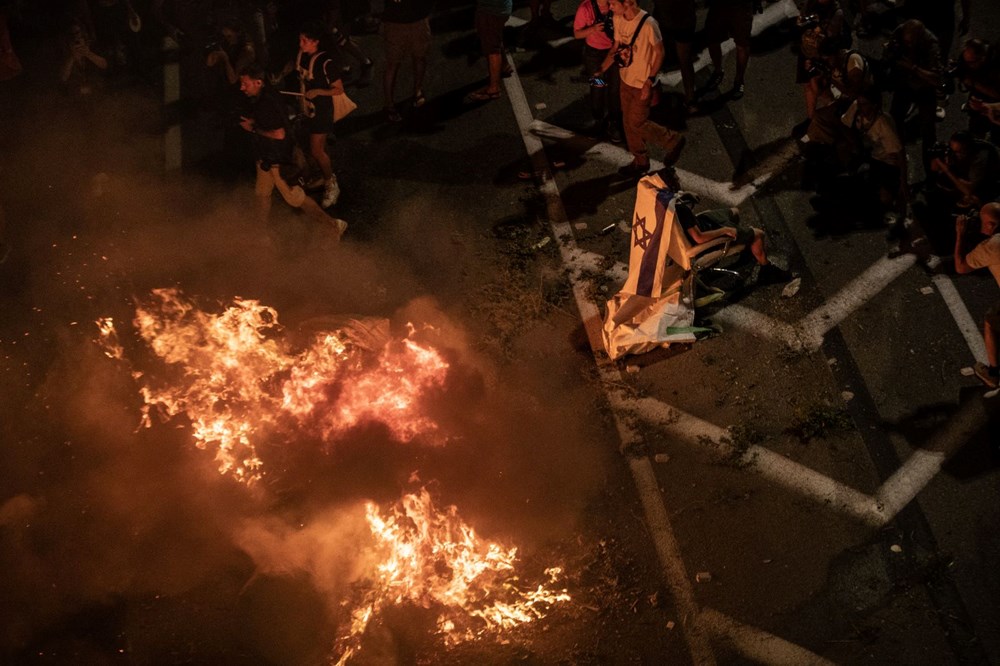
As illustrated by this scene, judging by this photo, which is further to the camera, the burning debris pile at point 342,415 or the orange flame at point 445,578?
the burning debris pile at point 342,415

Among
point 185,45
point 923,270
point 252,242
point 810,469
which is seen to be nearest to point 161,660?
point 252,242

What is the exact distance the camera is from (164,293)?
9.27m

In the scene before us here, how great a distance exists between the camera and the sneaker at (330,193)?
396 inches

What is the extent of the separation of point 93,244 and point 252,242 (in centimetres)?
195

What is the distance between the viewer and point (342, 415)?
26.0 ft

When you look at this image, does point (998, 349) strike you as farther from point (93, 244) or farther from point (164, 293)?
point (93, 244)

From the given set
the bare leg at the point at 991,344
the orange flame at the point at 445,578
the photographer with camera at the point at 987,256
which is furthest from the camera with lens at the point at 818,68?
the orange flame at the point at 445,578

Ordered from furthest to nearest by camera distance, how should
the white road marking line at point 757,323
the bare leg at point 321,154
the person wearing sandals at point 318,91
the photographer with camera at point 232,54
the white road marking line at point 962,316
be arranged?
the photographer with camera at point 232,54 < the bare leg at point 321,154 < the person wearing sandals at point 318,91 < the white road marking line at point 757,323 < the white road marking line at point 962,316

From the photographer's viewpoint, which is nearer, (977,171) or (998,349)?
(998,349)

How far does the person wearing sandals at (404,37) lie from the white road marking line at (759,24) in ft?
10.7

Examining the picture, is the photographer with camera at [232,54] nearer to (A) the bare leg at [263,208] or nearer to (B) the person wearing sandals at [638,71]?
(A) the bare leg at [263,208]

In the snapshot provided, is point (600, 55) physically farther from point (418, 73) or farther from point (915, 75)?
point (915, 75)

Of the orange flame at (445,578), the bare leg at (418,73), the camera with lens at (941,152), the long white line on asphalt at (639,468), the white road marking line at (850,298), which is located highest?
the camera with lens at (941,152)

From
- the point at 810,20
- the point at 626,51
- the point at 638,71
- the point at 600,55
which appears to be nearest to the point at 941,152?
the point at 810,20
